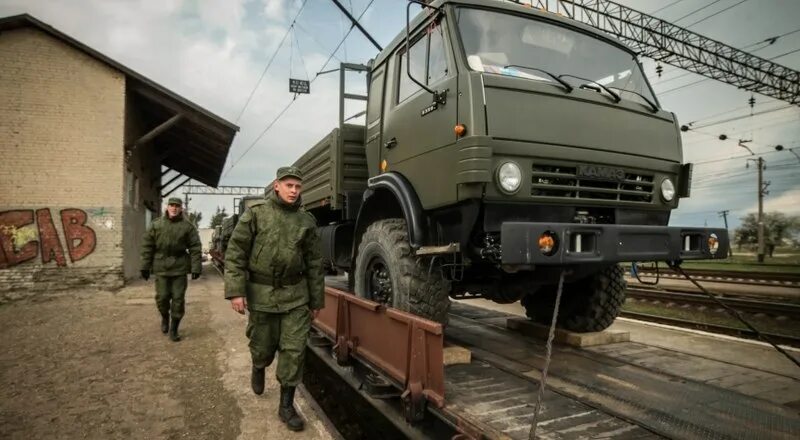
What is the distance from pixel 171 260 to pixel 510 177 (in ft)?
15.9

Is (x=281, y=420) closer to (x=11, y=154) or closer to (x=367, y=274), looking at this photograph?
(x=367, y=274)

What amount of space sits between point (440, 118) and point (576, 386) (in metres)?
2.25

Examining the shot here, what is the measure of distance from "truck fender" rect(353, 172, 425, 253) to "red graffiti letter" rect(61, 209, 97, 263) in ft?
28.8

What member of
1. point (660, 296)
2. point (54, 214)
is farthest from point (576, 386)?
point (54, 214)

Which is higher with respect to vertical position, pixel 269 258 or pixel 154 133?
pixel 154 133

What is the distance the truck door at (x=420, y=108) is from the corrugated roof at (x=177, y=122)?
942 centimetres

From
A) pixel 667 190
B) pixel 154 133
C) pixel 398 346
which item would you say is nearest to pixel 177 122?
pixel 154 133

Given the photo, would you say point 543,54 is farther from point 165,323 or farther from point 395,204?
point 165,323

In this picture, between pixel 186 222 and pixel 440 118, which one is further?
pixel 186 222

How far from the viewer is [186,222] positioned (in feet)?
20.4

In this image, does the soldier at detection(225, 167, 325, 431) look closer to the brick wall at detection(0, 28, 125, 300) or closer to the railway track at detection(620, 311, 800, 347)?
the railway track at detection(620, 311, 800, 347)

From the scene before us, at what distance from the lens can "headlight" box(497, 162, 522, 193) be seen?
10.2 feet

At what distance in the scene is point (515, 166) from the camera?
313 centimetres

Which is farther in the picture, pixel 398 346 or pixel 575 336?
pixel 575 336
